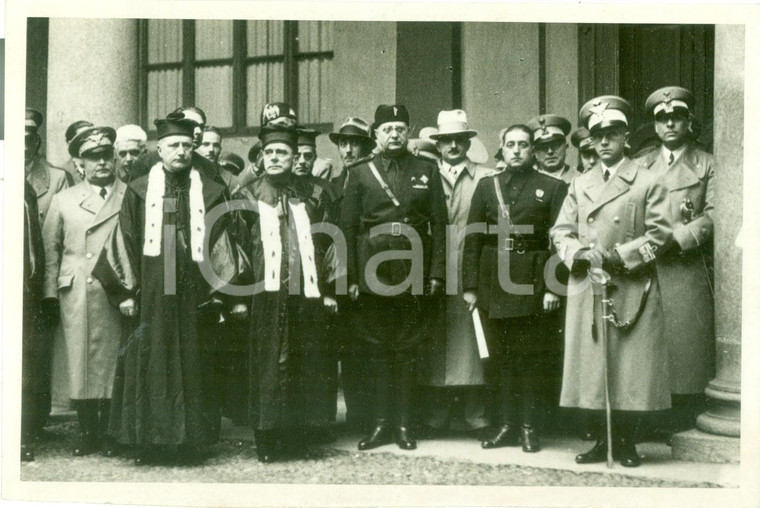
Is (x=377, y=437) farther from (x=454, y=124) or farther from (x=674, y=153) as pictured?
(x=674, y=153)

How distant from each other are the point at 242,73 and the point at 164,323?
1631mm

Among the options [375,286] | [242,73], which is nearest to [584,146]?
[375,286]

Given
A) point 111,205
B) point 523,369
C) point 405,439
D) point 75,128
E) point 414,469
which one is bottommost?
point 414,469

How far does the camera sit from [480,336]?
4203mm

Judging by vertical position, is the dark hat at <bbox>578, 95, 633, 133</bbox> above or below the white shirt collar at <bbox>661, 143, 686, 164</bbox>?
above

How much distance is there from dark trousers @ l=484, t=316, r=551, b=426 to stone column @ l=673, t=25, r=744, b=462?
2.10ft

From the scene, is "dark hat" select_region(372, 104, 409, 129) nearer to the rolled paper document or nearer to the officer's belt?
the officer's belt

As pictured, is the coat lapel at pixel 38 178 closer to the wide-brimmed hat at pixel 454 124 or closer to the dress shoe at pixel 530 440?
the wide-brimmed hat at pixel 454 124

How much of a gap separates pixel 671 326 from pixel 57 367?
281 cm

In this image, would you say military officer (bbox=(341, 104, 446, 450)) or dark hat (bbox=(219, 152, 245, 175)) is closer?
military officer (bbox=(341, 104, 446, 450))

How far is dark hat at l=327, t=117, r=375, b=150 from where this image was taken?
4.49m

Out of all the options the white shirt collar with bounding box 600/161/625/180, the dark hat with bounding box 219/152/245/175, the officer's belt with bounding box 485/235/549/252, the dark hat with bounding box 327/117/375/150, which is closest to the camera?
the white shirt collar with bounding box 600/161/625/180

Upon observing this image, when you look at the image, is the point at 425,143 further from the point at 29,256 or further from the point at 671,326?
the point at 29,256

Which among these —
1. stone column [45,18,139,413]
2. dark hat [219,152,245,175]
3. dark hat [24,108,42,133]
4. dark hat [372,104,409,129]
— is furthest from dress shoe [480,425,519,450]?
dark hat [24,108,42,133]
